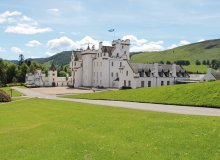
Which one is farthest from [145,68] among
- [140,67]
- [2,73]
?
[2,73]

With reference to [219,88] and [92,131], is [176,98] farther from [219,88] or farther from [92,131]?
[92,131]

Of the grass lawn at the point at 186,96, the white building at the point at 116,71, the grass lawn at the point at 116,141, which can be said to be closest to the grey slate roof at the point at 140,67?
the white building at the point at 116,71

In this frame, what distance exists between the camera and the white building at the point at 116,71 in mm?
94188

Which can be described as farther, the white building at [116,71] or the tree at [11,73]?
the tree at [11,73]

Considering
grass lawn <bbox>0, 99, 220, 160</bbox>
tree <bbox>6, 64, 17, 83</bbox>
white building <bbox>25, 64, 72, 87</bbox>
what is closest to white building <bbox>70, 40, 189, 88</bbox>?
white building <bbox>25, 64, 72, 87</bbox>

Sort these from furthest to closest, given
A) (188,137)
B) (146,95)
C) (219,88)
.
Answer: (146,95), (219,88), (188,137)

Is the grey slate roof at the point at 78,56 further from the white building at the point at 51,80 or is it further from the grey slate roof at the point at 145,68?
the grey slate roof at the point at 145,68

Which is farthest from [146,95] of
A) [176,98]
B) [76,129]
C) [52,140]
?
[52,140]

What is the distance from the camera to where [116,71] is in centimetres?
11975

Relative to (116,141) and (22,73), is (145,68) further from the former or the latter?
(22,73)

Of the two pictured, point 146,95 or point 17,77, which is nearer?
point 146,95

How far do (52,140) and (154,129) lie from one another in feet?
19.4

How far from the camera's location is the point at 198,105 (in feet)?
136

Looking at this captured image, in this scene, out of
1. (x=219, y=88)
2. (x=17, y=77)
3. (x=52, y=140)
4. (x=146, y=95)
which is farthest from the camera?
(x=17, y=77)
